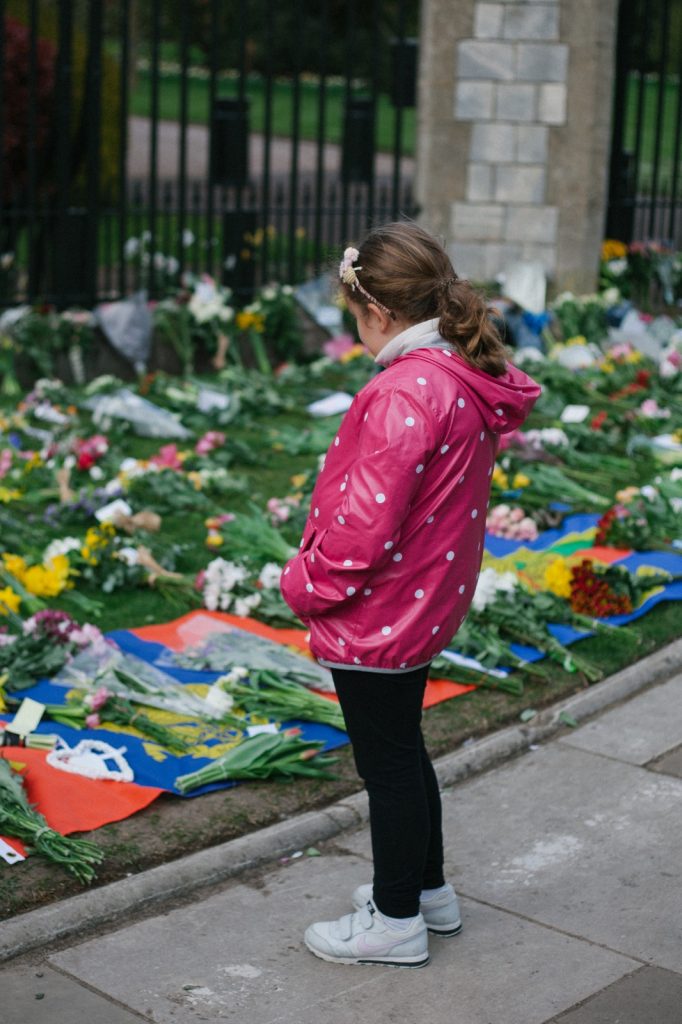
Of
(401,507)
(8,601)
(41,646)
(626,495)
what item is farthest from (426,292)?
(626,495)

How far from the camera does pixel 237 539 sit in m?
5.96

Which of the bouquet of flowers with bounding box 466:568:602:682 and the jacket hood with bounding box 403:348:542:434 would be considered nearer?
the jacket hood with bounding box 403:348:542:434

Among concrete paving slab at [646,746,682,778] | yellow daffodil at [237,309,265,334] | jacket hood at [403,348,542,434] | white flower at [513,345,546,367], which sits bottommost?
concrete paving slab at [646,746,682,778]

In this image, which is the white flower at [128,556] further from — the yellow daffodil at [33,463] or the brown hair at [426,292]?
the brown hair at [426,292]

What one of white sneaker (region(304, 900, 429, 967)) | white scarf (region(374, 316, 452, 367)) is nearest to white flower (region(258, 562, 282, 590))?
white sneaker (region(304, 900, 429, 967))

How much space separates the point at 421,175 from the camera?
34.1 ft

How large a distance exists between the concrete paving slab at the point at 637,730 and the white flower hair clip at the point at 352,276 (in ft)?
6.36

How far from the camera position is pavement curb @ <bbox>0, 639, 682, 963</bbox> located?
3371mm

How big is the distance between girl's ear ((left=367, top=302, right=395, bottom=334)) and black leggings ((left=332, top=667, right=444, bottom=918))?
74 cm

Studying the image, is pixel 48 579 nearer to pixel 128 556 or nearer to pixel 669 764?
pixel 128 556

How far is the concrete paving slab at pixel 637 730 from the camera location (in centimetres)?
445

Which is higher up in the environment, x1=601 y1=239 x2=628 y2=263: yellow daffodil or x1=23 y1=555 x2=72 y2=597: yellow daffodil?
x1=601 y1=239 x2=628 y2=263: yellow daffodil

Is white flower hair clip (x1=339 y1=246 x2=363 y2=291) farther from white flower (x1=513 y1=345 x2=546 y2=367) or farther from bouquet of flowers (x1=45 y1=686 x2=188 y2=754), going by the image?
white flower (x1=513 y1=345 x2=546 y2=367)

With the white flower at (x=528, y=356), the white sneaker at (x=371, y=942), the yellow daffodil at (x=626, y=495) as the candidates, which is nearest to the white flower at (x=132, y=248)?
the white flower at (x=528, y=356)
